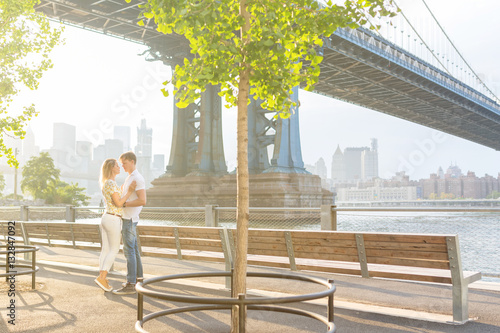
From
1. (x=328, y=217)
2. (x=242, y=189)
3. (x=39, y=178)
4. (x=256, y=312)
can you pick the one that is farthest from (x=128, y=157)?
(x=39, y=178)

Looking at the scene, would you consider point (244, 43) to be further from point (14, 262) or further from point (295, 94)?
point (295, 94)

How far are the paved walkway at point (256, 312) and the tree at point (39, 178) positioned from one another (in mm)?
60828

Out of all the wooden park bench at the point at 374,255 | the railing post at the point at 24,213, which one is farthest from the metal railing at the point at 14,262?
the railing post at the point at 24,213

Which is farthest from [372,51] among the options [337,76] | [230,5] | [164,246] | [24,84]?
[230,5]

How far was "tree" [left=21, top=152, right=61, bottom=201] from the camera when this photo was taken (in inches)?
2517

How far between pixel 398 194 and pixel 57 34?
333ft

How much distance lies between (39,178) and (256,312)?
6449cm

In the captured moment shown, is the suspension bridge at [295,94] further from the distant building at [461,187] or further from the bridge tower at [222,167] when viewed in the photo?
the distant building at [461,187]

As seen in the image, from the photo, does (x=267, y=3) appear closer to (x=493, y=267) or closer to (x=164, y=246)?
(x=164, y=246)

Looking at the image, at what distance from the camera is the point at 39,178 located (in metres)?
64.2

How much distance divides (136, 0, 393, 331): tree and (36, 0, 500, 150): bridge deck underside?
105 ft

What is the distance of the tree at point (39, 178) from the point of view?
63.9 m

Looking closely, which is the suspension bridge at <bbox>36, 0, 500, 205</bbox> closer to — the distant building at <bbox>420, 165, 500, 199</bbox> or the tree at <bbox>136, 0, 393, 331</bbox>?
the tree at <bbox>136, 0, 393, 331</bbox>

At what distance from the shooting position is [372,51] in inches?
1506
